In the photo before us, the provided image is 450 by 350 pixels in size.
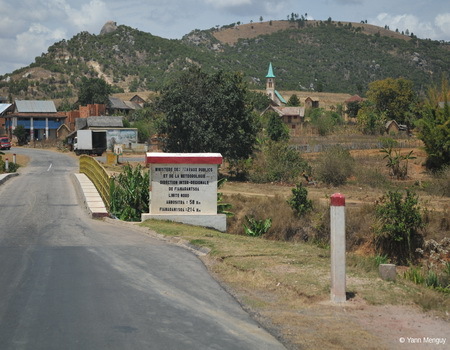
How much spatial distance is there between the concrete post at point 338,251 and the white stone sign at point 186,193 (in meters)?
9.83

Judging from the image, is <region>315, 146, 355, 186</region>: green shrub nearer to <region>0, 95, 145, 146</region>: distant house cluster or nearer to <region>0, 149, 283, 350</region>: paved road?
<region>0, 149, 283, 350</region>: paved road

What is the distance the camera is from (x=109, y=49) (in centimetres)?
18375

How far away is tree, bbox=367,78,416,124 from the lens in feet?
316

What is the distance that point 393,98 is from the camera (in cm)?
9862

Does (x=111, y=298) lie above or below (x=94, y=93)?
below

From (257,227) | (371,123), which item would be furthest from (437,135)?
(371,123)

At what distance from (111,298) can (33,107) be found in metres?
95.0

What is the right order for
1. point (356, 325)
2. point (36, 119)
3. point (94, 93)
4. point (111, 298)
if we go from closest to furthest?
point (356, 325) → point (111, 298) → point (36, 119) → point (94, 93)

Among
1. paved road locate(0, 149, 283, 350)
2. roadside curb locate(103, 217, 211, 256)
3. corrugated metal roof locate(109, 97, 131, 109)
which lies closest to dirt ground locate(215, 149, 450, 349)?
paved road locate(0, 149, 283, 350)

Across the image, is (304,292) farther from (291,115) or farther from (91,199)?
(291,115)

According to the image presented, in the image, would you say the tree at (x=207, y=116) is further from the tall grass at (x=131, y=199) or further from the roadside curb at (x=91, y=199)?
the tall grass at (x=131, y=199)

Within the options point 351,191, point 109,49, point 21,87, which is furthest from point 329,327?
point 109,49

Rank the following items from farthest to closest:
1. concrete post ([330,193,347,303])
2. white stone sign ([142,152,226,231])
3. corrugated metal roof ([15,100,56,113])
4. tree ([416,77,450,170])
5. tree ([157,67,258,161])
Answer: corrugated metal roof ([15,100,56,113]) → tree ([416,77,450,170]) → tree ([157,67,258,161]) → white stone sign ([142,152,226,231]) → concrete post ([330,193,347,303])

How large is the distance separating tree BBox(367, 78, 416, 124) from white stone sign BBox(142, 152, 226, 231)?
7973 centimetres
